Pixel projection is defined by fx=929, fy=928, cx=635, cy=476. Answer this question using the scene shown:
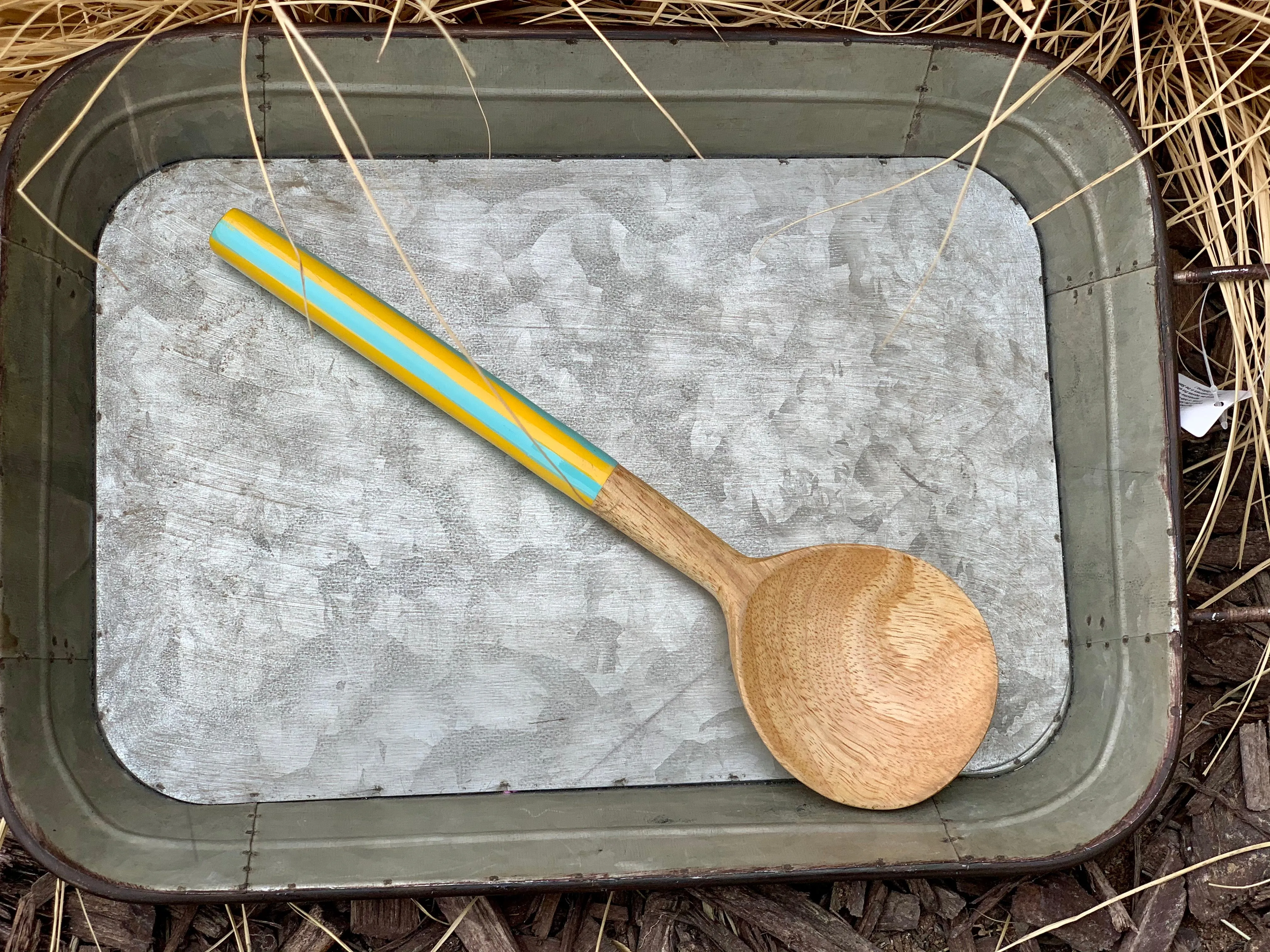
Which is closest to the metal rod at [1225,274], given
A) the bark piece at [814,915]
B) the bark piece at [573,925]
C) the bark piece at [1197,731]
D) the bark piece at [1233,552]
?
the bark piece at [1233,552]

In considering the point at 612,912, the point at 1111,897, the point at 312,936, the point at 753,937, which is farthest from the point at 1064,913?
the point at 312,936

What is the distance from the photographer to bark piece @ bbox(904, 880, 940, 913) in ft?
2.67

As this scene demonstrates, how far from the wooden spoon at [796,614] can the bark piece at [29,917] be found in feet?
1.74

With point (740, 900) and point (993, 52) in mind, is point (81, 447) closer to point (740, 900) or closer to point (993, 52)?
point (740, 900)

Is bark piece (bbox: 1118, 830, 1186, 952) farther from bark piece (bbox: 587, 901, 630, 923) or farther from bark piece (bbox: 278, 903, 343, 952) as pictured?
bark piece (bbox: 278, 903, 343, 952)

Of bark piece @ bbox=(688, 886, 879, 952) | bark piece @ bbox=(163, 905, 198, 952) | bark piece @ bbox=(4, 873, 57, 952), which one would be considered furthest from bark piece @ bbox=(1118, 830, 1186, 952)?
bark piece @ bbox=(4, 873, 57, 952)

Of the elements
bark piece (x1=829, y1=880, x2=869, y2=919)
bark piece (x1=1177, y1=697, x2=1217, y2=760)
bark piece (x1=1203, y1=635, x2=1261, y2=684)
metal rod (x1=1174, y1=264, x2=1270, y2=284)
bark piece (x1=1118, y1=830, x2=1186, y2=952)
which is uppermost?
metal rod (x1=1174, y1=264, x2=1270, y2=284)

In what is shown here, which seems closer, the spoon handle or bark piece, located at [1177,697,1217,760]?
the spoon handle

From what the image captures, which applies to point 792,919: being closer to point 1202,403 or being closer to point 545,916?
point 545,916

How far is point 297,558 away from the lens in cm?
78

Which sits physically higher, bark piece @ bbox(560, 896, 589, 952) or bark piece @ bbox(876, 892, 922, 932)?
bark piece @ bbox(560, 896, 589, 952)

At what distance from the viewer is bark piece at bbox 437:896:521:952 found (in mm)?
788

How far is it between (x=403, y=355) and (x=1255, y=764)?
33.3 inches

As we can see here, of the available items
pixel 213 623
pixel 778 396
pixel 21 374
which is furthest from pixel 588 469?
pixel 21 374
